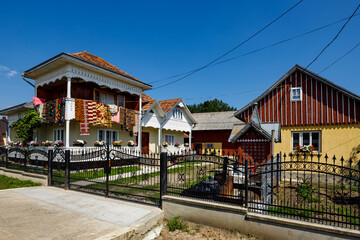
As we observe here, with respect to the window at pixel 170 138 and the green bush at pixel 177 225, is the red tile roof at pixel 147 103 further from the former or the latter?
the green bush at pixel 177 225

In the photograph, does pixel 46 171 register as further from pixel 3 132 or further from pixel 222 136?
pixel 3 132

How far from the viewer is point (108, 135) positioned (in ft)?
53.7

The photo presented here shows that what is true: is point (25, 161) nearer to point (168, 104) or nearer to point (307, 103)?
point (168, 104)

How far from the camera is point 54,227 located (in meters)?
4.66

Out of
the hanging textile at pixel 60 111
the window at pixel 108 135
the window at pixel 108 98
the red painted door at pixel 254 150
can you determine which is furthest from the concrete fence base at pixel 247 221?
the window at pixel 108 98

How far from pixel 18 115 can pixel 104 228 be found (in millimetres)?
20923

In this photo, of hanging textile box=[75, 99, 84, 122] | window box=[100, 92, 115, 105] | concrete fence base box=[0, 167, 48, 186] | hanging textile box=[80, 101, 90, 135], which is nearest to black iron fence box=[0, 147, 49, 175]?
concrete fence base box=[0, 167, 48, 186]

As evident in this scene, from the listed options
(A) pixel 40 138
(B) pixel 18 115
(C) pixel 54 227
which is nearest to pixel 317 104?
(C) pixel 54 227

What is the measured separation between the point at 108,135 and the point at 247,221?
1366 cm

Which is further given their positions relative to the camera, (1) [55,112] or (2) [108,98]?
(2) [108,98]

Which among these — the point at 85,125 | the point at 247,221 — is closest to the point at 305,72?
the point at 247,221

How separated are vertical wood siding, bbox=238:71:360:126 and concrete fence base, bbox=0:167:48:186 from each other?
12824 millimetres

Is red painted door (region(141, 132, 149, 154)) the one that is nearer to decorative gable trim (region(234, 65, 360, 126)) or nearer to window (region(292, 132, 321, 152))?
decorative gable trim (region(234, 65, 360, 126))

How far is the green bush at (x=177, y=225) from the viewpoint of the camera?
5461mm
